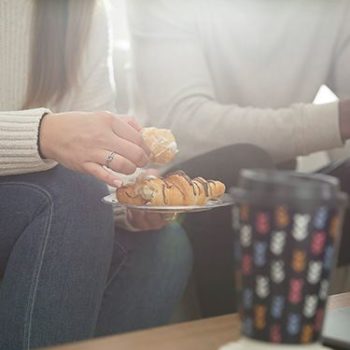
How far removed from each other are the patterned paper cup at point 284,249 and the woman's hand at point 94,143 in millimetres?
479

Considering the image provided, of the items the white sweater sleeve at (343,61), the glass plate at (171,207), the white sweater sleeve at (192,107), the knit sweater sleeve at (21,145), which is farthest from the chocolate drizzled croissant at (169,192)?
the white sweater sleeve at (343,61)

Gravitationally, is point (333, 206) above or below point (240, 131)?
above

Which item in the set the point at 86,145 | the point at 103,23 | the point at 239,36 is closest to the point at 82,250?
the point at 86,145

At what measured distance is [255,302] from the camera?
0.48 meters

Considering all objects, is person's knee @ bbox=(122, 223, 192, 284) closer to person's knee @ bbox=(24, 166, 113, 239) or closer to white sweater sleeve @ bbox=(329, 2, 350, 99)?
person's knee @ bbox=(24, 166, 113, 239)

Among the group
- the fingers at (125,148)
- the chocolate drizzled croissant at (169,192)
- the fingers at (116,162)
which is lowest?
the chocolate drizzled croissant at (169,192)

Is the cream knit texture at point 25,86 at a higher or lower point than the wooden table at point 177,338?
higher

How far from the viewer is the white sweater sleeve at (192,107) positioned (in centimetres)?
150

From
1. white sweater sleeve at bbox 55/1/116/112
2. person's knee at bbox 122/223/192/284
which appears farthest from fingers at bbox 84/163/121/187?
white sweater sleeve at bbox 55/1/116/112

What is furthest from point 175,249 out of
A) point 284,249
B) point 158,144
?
point 284,249

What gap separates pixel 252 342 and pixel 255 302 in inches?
1.3

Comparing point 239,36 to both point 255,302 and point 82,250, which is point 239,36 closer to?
point 82,250

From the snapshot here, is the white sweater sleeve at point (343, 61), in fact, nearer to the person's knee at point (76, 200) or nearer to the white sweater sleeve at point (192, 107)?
the white sweater sleeve at point (192, 107)

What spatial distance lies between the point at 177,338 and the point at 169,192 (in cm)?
35
